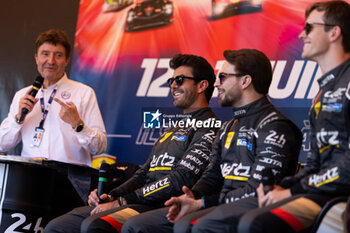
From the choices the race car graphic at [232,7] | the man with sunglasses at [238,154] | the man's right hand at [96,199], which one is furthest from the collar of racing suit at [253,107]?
the race car graphic at [232,7]

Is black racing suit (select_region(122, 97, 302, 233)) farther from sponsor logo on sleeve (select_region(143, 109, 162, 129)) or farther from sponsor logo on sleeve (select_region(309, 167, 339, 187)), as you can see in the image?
sponsor logo on sleeve (select_region(143, 109, 162, 129))

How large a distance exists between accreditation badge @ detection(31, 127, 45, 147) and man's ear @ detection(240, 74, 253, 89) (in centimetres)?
192

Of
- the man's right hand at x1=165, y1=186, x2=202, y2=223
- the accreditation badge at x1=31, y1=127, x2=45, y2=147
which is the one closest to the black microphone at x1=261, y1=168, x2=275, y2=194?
the man's right hand at x1=165, y1=186, x2=202, y2=223

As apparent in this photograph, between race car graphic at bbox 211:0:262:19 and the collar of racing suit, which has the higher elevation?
race car graphic at bbox 211:0:262:19

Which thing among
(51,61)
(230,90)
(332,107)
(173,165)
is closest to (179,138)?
(173,165)

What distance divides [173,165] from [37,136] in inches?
56.6

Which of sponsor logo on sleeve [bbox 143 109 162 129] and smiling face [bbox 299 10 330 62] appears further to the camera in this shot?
sponsor logo on sleeve [bbox 143 109 162 129]

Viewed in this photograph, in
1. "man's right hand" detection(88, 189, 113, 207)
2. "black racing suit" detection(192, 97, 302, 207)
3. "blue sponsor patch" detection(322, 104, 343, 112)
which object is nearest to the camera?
"blue sponsor patch" detection(322, 104, 343, 112)

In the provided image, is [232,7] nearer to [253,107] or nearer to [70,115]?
[70,115]

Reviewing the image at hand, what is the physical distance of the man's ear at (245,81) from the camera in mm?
3004

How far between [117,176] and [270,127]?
70.1 inches

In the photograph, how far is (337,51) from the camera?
8.21 feet

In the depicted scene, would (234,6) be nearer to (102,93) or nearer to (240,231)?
(102,93)

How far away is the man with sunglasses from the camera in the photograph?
8.52ft
